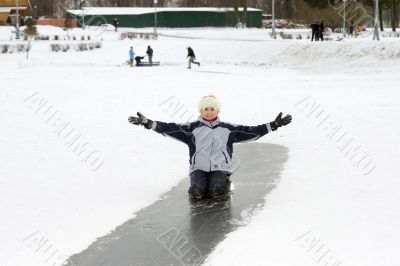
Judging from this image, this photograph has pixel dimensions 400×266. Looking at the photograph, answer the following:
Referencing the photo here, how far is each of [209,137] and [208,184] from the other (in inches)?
25.5

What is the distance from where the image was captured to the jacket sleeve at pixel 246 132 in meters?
8.37

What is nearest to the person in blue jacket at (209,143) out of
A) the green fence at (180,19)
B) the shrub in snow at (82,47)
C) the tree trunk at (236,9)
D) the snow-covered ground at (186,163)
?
the snow-covered ground at (186,163)

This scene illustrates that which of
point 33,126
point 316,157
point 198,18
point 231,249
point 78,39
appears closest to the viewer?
point 231,249

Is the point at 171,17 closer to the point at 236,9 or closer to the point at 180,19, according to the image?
the point at 180,19

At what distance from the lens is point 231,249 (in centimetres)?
633

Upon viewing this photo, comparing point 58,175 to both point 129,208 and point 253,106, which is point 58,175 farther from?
point 253,106

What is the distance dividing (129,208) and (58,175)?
2.29 m

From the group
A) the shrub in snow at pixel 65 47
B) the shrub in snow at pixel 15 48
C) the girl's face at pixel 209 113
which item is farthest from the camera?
the shrub in snow at pixel 65 47

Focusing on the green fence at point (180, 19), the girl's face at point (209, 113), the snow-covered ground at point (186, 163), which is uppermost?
the green fence at point (180, 19)

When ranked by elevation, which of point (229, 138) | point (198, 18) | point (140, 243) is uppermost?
point (198, 18)

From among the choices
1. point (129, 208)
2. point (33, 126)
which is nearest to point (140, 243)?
point (129, 208)

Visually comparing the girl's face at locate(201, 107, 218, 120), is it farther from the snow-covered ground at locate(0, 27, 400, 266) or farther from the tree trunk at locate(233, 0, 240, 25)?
the tree trunk at locate(233, 0, 240, 25)

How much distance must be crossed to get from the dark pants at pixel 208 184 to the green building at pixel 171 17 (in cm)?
7635

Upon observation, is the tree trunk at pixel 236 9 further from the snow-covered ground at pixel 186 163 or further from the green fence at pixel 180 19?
the snow-covered ground at pixel 186 163
